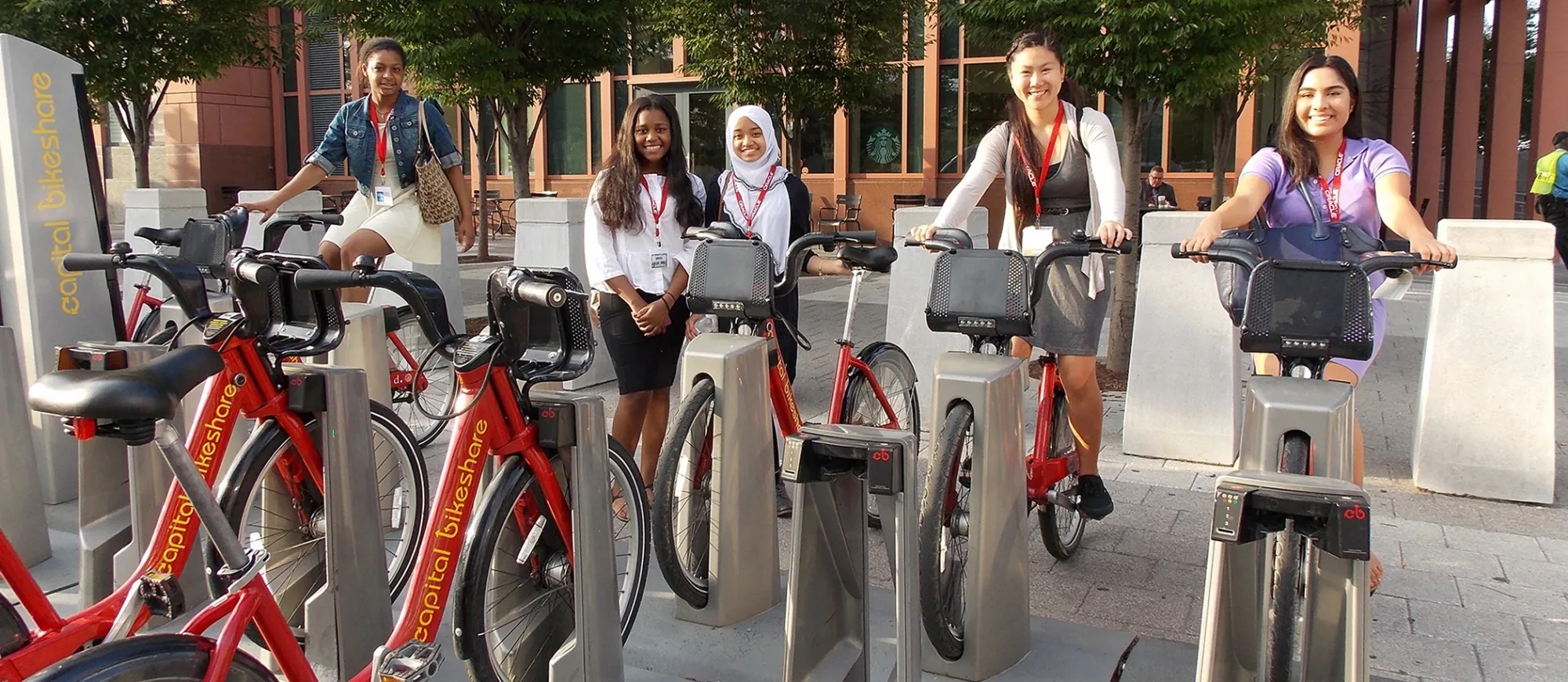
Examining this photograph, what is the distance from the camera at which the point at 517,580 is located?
3117 millimetres

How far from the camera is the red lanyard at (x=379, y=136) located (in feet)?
18.9

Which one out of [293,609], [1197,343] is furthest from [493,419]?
[1197,343]

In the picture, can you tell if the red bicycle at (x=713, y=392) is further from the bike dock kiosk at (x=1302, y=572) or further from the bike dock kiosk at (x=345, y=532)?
the bike dock kiosk at (x=1302, y=572)

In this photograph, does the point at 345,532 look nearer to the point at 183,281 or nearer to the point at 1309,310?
the point at 183,281

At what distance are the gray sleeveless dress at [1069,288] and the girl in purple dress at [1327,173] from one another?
602 millimetres

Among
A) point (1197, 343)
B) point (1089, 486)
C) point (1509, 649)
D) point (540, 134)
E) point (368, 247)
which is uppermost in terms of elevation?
point (540, 134)

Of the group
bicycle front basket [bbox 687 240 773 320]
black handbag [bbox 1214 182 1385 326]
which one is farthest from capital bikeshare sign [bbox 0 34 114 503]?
black handbag [bbox 1214 182 1385 326]

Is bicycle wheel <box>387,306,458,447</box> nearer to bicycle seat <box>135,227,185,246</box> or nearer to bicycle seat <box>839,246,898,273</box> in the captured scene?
bicycle seat <box>135,227,185,246</box>

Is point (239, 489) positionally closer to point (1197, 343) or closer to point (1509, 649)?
point (1509, 649)

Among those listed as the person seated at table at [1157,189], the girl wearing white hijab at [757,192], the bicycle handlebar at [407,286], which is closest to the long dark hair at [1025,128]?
the girl wearing white hijab at [757,192]

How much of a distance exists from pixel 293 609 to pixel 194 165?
23490 mm

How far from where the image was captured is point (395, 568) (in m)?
3.91

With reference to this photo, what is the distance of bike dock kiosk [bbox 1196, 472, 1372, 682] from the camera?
230 cm

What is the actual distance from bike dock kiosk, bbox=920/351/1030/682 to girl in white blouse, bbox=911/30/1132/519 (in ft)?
2.90
